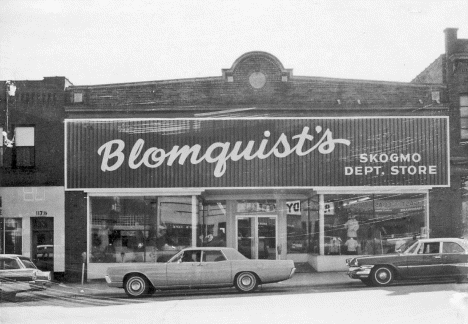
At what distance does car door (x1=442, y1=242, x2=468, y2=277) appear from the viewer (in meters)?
16.2

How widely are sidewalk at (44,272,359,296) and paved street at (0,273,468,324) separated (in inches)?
1.2

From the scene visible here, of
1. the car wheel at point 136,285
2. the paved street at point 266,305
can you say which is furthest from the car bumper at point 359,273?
the car wheel at point 136,285

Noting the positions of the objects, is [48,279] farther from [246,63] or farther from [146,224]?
[246,63]

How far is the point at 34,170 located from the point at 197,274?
7221mm

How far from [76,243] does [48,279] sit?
2363 millimetres

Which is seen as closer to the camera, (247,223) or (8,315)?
(8,315)

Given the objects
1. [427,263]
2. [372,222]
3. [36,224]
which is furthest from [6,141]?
[427,263]

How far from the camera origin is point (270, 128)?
18.8 meters

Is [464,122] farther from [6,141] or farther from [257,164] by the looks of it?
[6,141]

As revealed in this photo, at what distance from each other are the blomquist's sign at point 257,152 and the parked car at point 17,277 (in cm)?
297

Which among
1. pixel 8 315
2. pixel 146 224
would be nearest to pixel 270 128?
pixel 146 224

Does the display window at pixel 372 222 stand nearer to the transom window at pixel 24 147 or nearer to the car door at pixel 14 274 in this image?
the car door at pixel 14 274

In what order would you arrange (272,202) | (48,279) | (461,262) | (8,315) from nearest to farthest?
(8,315)
(461,262)
(48,279)
(272,202)

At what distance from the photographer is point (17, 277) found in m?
17.1
